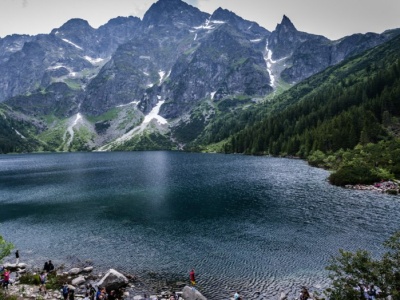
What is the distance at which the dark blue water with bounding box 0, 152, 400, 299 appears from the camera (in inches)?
1724

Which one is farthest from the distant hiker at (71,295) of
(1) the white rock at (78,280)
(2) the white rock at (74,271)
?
(2) the white rock at (74,271)

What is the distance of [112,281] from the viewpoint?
127ft

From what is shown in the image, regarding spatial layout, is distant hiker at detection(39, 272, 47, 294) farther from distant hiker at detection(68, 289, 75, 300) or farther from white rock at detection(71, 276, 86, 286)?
distant hiker at detection(68, 289, 75, 300)

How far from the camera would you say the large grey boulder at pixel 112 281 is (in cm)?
3834

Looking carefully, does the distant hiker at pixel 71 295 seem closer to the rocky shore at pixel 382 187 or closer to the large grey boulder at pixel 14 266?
the large grey boulder at pixel 14 266

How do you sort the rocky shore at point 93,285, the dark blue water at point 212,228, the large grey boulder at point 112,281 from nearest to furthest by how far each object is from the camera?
the rocky shore at point 93,285 → the large grey boulder at point 112,281 → the dark blue water at point 212,228

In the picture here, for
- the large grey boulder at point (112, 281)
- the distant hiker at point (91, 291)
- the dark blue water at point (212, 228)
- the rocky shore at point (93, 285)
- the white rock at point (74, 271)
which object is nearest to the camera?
the rocky shore at point (93, 285)

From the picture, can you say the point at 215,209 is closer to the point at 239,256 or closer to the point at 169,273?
the point at 239,256

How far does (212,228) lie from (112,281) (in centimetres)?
2805

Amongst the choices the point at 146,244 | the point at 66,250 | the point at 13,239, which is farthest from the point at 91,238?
the point at 13,239

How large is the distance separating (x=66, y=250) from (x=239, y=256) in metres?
33.8

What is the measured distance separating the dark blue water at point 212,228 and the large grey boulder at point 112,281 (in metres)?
3.70

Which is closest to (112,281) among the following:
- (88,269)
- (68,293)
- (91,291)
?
(91,291)

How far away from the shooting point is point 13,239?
61781 millimetres
